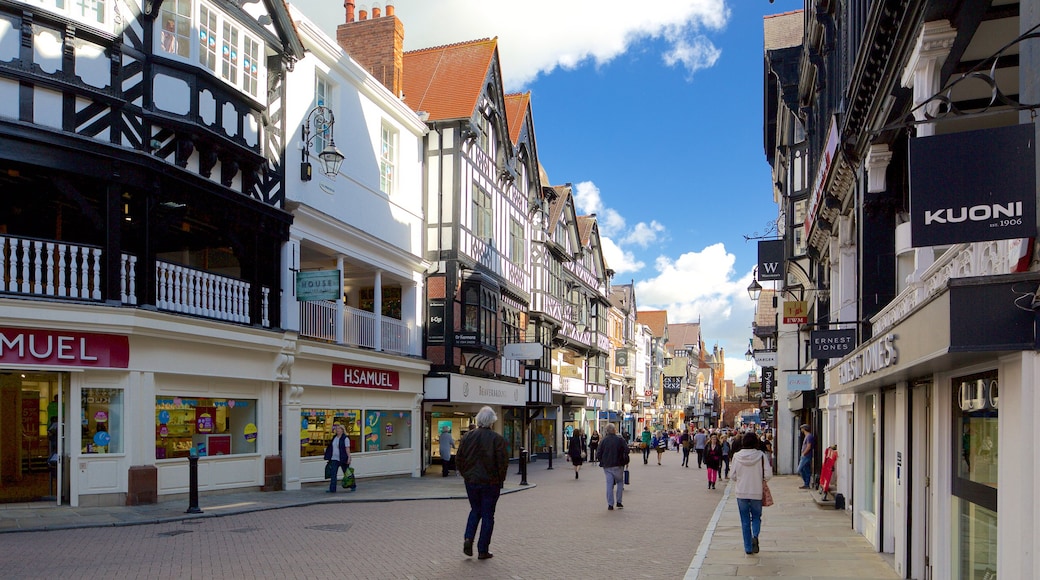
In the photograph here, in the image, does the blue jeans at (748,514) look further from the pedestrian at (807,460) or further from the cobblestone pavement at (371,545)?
the pedestrian at (807,460)

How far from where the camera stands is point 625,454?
57.4 ft

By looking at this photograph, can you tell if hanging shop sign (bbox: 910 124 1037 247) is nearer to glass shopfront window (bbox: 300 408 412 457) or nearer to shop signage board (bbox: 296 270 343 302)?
shop signage board (bbox: 296 270 343 302)

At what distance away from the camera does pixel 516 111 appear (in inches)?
1444

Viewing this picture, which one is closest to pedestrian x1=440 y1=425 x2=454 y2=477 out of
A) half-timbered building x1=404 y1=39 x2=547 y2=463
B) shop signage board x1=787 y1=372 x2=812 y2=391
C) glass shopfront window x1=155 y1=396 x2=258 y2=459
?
half-timbered building x1=404 y1=39 x2=547 y2=463

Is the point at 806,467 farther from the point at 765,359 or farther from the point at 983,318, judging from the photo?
the point at 983,318

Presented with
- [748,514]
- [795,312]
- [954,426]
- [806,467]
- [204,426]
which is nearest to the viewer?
[954,426]

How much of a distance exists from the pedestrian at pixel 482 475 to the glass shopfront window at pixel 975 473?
465 cm

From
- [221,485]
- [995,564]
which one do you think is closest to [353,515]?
[221,485]

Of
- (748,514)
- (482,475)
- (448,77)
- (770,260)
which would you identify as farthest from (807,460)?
(448,77)

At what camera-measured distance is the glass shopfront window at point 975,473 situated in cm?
673

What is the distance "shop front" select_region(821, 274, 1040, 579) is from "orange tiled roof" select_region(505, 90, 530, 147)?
24726mm

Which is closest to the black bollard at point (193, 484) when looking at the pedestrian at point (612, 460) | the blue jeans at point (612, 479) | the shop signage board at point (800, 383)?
the pedestrian at point (612, 460)

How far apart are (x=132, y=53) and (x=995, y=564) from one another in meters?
13.8

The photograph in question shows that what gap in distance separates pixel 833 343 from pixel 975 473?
751cm
